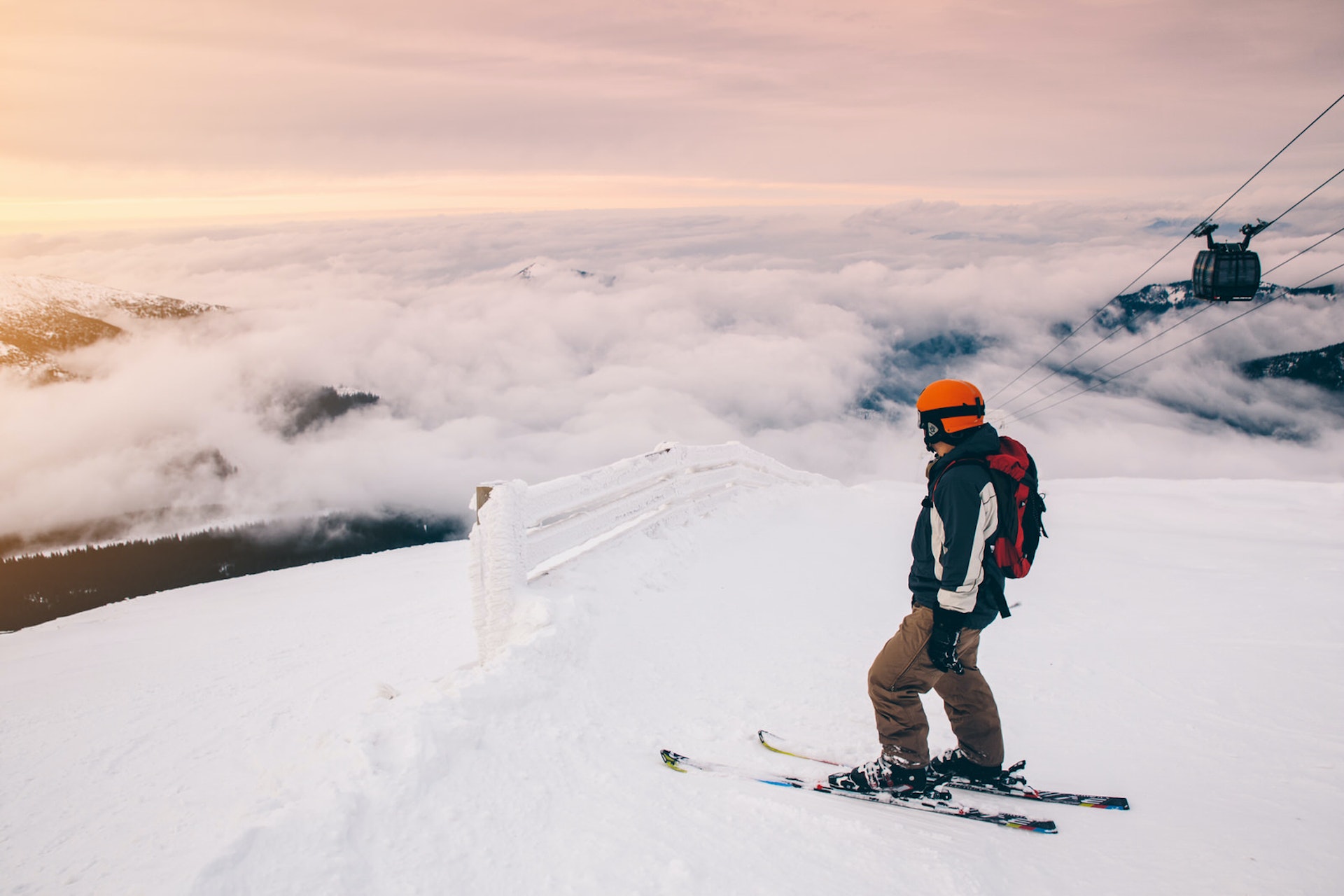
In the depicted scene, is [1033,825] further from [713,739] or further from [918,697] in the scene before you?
[713,739]

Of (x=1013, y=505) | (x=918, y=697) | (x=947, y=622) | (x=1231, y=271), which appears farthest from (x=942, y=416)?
(x=1231, y=271)

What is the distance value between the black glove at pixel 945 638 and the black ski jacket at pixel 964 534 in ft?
0.24

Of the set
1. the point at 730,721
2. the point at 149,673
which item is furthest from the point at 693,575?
the point at 149,673

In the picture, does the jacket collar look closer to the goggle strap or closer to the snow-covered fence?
the goggle strap

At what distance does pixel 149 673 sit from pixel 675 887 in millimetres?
14112

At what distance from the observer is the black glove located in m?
3.48

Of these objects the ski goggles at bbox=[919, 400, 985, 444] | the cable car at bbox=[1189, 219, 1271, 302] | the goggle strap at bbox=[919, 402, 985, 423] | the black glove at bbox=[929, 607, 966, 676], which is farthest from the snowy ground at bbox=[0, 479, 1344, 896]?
the cable car at bbox=[1189, 219, 1271, 302]

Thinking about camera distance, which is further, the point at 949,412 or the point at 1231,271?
the point at 1231,271

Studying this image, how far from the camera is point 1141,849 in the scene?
3270mm

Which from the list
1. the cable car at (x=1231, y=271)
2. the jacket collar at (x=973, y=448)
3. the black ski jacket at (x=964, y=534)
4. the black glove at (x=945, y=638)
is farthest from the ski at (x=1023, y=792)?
the cable car at (x=1231, y=271)

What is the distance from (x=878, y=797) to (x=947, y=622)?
3.80ft

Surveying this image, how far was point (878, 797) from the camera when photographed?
3.75 m

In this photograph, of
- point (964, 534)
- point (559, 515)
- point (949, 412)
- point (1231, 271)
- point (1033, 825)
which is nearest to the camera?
point (964, 534)

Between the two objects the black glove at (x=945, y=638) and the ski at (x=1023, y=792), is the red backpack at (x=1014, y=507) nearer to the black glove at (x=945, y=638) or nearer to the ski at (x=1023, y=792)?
the black glove at (x=945, y=638)
